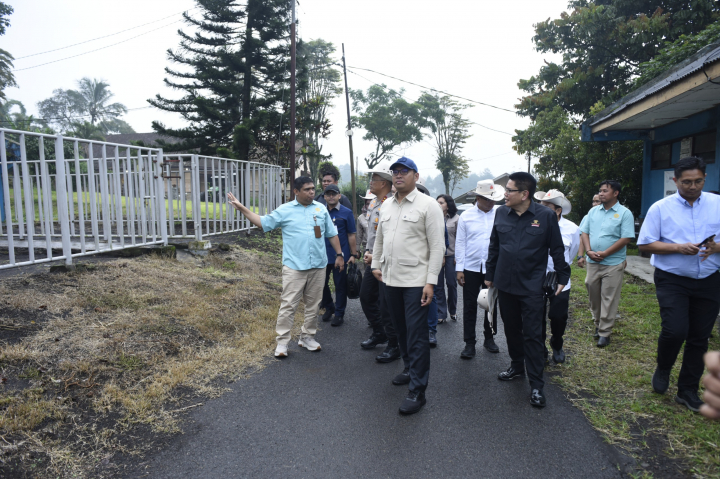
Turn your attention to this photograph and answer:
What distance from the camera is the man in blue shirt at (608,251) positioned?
17.5ft

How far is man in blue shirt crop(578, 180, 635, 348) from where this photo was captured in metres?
5.34

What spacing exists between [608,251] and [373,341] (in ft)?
9.43

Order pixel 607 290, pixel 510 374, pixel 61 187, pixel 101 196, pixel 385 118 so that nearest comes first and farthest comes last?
pixel 510 374 < pixel 607 290 < pixel 61 187 < pixel 101 196 < pixel 385 118

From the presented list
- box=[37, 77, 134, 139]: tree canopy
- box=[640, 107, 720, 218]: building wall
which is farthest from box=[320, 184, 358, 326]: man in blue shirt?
box=[37, 77, 134, 139]: tree canopy

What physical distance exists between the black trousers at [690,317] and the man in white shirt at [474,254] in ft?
5.74

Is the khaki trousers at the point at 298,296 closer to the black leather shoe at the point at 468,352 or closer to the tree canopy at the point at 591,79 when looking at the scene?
the black leather shoe at the point at 468,352

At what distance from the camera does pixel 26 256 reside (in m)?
7.61

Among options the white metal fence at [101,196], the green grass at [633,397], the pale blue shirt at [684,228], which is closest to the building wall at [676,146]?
the green grass at [633,397]

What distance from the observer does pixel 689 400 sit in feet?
12.0

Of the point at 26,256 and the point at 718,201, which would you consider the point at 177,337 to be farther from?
the point at 718,201

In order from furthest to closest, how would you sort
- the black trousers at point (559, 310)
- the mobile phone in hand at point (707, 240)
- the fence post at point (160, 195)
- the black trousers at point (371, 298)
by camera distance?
the fence post at point (160, 195) < the black trousers at point (371, 298) < the black trousers at point (559, 310) < the mobile phone in hand at point (707, 240)

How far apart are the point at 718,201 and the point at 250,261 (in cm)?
756

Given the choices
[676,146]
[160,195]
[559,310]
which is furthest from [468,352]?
[676,146]

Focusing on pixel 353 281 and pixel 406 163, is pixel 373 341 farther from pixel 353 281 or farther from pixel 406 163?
pixel 406 163
